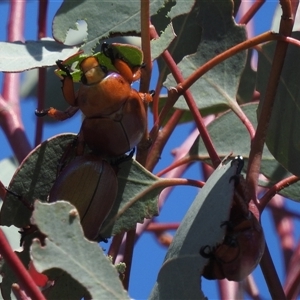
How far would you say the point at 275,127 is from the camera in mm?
915

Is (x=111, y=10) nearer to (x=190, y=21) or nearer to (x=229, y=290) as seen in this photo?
(x=190, y=21)

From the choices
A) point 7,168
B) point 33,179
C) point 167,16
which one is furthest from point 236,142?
point 7,168

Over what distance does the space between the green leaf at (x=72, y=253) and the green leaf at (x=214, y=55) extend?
1.38 ft

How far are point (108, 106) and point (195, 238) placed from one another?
21 centimetres

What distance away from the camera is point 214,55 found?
1.07m

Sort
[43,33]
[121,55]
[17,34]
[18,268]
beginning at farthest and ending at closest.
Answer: [17,34] < [43,33] < [121,55] < [18,268]

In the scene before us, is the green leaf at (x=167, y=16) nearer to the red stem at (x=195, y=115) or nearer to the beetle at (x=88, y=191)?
the red stem at (x=195, y=115)

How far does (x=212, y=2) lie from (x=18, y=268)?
23.1 inches

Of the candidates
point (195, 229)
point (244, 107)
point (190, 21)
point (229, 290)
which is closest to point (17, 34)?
point (190, 21)

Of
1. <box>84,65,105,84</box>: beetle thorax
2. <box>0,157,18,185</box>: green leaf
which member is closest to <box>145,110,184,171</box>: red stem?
<box>84,65,105,84</box>: beetle thorax

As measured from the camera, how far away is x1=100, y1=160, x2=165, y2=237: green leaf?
0.92 m

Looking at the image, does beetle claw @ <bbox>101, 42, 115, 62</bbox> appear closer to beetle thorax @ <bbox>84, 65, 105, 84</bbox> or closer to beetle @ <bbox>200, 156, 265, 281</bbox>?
beetle thorax @ <bbox>84, 65, 105, 84</bbox>

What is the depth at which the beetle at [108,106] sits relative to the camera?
84cm

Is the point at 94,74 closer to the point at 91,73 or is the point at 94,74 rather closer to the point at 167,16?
the point at 91,73
